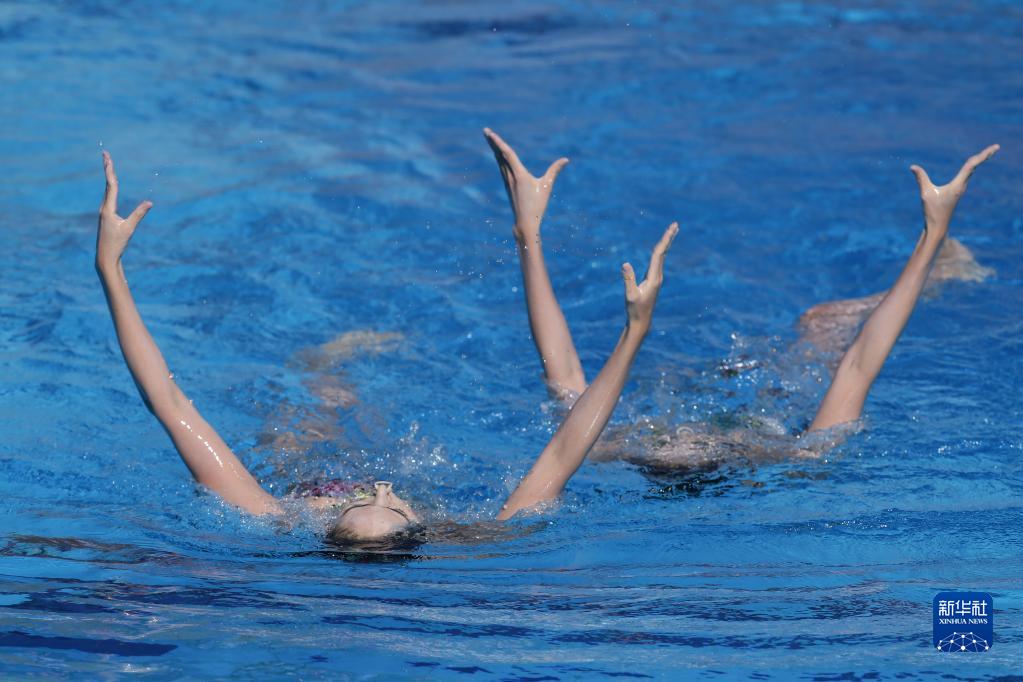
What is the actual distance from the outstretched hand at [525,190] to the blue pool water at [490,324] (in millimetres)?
1004

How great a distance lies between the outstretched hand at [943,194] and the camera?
413cm

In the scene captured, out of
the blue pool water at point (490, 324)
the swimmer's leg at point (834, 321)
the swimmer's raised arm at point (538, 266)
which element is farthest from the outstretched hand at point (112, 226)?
the swimmer's leg at point (834, 321)

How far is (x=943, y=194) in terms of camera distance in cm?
418

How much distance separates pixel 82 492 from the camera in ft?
15.1

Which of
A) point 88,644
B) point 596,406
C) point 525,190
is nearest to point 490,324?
point 525,190

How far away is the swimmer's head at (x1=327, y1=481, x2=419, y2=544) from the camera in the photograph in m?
3.87

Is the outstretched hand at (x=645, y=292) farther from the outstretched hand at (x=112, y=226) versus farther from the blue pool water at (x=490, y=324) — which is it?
the outstretched hand at (x=112, y=226)

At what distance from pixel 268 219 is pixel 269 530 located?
3.70 metres

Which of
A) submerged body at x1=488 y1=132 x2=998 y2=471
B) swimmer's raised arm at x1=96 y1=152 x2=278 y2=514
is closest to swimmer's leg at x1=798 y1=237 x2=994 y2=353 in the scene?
submerged body at x1=488 y1=132 x2=998 y2=471

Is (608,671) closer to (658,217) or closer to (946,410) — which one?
(946,410)

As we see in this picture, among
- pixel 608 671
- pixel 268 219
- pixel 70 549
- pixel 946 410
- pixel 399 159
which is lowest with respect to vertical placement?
pixel 608 671

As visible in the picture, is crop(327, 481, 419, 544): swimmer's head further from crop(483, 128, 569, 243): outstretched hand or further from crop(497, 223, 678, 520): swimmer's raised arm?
crop(483, 128, 569, 243): outstretched hand

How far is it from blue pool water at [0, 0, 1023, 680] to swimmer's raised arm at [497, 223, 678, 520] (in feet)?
0.71

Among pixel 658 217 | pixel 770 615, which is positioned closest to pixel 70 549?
pixel 770 615
